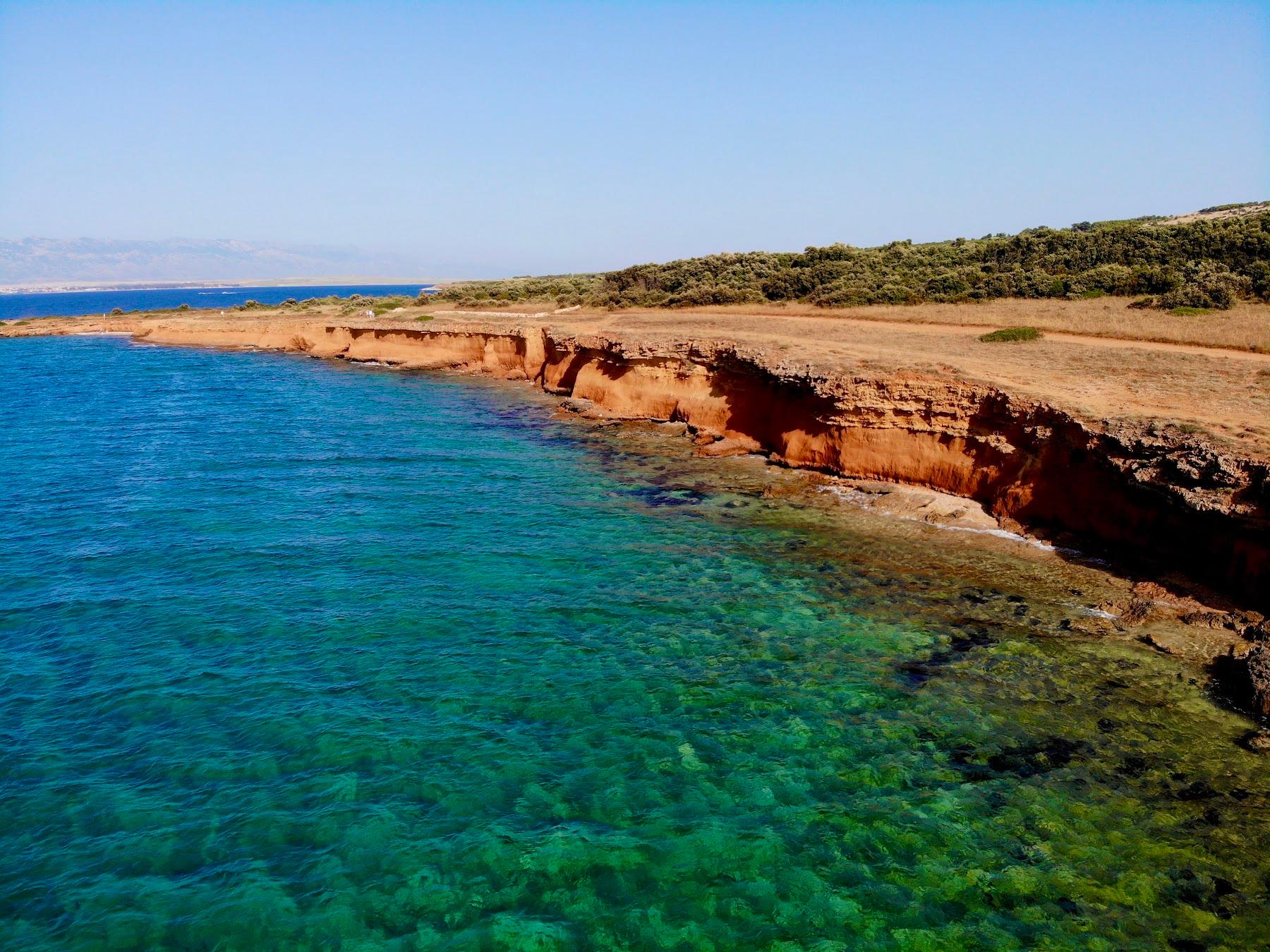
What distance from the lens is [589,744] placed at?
36.7 feet

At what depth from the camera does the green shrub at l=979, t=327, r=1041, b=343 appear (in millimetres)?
27984

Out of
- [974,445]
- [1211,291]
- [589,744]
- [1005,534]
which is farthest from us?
[1211,291]

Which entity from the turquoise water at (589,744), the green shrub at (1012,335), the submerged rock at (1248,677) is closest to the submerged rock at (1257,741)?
the turquoise water at (589,744)

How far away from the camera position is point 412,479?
80.1ft

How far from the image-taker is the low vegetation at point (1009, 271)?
107 feet

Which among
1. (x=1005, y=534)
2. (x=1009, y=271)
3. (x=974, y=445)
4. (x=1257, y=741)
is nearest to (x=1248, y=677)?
(x=1257, y=741)

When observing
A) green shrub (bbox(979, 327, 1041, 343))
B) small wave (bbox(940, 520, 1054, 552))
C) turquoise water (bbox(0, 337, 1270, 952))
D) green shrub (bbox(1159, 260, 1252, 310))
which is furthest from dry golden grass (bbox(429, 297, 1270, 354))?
turquoise water (bbox(0, 337, 1270, 952))

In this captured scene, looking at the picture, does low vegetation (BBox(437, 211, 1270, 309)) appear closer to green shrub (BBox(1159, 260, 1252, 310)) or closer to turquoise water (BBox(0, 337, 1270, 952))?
green shrub (BBox(1159, 260, 1252, 310))

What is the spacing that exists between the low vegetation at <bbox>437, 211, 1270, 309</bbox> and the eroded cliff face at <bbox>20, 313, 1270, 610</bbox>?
1502 centimetres

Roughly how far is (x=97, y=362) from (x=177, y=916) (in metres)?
57.5

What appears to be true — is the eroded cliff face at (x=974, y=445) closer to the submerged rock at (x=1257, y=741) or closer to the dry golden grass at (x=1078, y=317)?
the submerged rock at (x=1257, y=741)

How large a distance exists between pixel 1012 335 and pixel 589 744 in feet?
80.7

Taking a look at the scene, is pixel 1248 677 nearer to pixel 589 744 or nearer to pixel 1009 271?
pixel 589 744

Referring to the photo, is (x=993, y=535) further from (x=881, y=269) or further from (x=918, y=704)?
(x=881, y=269)
